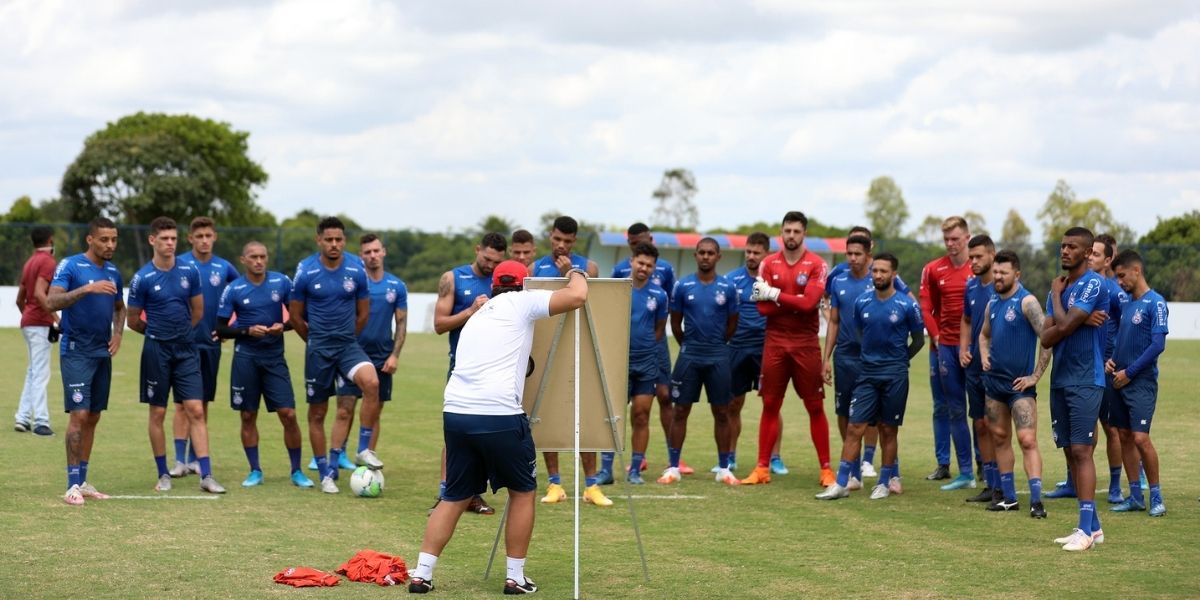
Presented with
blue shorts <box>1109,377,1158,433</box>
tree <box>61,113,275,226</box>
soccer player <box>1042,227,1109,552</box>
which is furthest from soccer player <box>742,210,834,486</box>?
tree <box>61,113,275,226</box>

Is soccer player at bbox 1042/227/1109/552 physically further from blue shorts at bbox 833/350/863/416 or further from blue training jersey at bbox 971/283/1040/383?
blue shorts at bbox 833/350/863/416

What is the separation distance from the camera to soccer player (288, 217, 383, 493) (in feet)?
38.7

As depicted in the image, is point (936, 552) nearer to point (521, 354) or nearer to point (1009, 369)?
point (1009, 369)

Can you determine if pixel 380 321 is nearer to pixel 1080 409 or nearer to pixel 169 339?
pixel 169 339

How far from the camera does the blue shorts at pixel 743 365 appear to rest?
13.5 metres

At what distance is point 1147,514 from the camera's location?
10.8 m

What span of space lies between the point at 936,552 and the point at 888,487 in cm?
274

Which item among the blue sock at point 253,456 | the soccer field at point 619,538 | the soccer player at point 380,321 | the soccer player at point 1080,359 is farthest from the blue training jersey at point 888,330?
the blue sock at point 253,456

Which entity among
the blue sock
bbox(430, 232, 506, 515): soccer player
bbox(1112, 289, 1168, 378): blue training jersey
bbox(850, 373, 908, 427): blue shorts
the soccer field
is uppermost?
bbox(430, 232, 506, 515): soccer player

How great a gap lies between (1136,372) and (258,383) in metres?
7.43

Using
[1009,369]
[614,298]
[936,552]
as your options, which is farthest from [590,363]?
[1009,369]

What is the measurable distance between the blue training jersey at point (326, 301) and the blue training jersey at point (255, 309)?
0.33 metres

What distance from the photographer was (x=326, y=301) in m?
11.8

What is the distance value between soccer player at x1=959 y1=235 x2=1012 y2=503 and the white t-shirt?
188 inches
